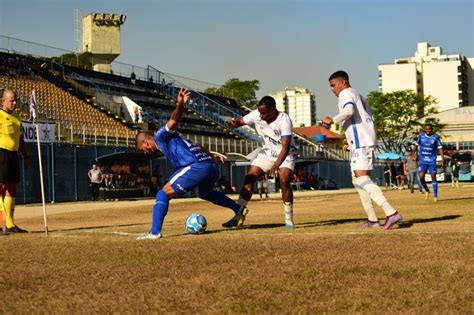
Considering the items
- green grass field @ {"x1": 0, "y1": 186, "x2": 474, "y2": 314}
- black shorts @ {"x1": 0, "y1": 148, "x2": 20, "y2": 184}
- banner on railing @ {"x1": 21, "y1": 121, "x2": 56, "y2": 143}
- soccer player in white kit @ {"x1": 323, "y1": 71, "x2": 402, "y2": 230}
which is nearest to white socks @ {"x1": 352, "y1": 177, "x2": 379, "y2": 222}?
soccer player in white kit @ {"x1": 323, "y1": 71, "x2": 402, "y2": 230}

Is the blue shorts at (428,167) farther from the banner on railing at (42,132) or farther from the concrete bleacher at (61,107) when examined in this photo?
the concrete bleacher at (61,107)

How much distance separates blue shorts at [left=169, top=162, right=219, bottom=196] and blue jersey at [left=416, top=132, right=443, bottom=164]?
10983mm

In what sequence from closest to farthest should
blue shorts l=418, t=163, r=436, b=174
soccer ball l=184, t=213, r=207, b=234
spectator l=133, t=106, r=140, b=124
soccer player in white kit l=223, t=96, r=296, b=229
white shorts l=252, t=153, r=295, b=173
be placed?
soccer ball l=184, t=213, r=207, b=234 → soccer player in white kit l=223, t=96, r=296, b=229 → white shorts l=252, t=153, r=295, b=173 → blue shorts l=418, t=163, r=436, b=174 → spectator l=133, t=106, r=140, b=124

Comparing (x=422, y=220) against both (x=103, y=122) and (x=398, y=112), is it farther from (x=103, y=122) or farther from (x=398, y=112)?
(x=398, y=112)

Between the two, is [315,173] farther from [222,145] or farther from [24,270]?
[24,270]

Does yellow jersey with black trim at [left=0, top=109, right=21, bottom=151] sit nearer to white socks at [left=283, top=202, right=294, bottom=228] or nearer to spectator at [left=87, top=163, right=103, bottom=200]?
white socks at [left=283, top=202, right=294, bottom=228]

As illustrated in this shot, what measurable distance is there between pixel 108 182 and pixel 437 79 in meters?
135

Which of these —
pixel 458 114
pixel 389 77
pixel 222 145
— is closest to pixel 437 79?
pixel 389 77

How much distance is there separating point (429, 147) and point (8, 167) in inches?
479

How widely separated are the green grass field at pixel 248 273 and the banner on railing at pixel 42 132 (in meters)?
22.2

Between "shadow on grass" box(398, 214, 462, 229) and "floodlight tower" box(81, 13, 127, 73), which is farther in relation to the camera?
"floodlight tower" box(81, 13, 127, 73)

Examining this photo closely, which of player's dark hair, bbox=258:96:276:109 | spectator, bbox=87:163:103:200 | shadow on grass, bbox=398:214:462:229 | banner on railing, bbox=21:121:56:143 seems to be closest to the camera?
shadow on grass, bbox=398:214:462:229

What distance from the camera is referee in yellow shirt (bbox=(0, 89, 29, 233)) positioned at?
11398 millimetres

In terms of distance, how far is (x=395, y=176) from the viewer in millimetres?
48844
